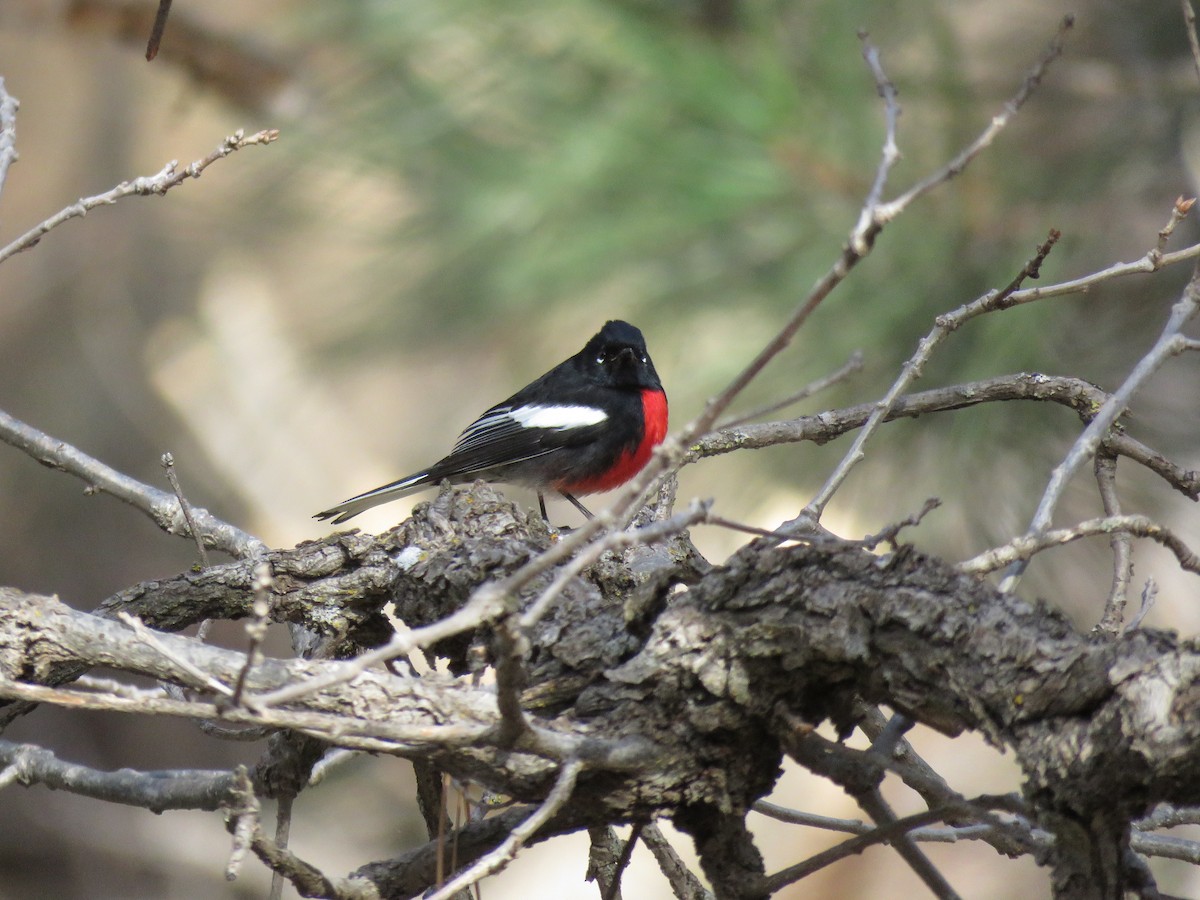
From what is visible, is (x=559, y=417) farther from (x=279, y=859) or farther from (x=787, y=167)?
(x=279, y=859)

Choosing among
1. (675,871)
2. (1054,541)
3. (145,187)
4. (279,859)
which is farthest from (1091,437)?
(145,187)

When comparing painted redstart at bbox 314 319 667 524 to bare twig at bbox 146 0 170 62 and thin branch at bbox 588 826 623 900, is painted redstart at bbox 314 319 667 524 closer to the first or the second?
thin branch at bbox 588 826 623 900

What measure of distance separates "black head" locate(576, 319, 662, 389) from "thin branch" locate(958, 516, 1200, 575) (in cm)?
192

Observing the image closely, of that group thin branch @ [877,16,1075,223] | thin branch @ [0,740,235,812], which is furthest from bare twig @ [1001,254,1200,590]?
thin branch @ [0,740,235,812]

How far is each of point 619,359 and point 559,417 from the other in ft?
1.09

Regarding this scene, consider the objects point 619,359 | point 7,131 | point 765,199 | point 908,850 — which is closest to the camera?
point 908,850

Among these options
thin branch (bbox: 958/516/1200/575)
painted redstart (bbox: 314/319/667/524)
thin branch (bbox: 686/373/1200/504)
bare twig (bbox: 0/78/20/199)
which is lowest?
thin branch (bbox: 958/516/1200/575)

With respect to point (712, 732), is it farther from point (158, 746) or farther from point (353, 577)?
point (158, 746)

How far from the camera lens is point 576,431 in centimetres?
386

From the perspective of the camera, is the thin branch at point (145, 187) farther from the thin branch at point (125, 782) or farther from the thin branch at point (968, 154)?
the thin branch at point (968, 154)

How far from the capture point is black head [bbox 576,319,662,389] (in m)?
3.38

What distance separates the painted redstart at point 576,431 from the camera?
3.81 m

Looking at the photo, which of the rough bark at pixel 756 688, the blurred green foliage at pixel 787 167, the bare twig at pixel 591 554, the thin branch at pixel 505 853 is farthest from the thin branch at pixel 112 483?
the bare twig at pixel 591 554

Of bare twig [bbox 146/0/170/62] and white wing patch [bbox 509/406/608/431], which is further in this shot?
white wing patch [bbox 509/406/608/431]
